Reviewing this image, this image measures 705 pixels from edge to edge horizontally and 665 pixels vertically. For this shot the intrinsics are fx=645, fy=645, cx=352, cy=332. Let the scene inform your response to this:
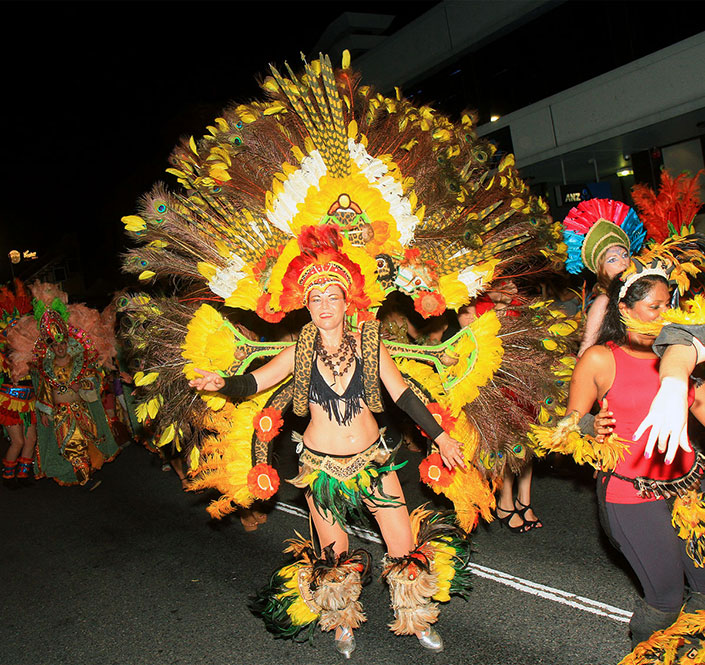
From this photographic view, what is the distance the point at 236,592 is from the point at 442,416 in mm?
2225

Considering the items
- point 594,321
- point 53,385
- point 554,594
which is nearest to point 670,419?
point 594,321

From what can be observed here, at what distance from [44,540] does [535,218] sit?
544 centimetres

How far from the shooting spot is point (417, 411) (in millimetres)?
3473

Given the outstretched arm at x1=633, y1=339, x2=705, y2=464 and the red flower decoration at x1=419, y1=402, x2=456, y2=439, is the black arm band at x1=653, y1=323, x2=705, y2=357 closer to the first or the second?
the outstretched arm at x1=633, y1=339, x2=705, y2=464

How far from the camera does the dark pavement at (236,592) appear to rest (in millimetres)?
3713

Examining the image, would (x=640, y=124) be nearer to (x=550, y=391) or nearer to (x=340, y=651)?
(x=550, y=391)

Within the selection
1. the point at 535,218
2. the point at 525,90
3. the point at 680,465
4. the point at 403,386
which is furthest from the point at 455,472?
the point at 525,90

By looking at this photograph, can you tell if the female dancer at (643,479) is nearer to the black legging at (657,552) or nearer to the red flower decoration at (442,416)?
the black legging at (657,552)

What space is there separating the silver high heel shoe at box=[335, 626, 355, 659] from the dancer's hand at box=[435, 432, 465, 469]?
1218mm

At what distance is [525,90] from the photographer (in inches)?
575

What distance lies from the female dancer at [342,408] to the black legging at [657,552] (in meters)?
0.90

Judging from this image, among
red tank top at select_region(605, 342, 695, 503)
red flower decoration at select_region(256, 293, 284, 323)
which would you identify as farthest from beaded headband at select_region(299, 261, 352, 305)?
red tank top at select_region(605, 342, 695, 503)

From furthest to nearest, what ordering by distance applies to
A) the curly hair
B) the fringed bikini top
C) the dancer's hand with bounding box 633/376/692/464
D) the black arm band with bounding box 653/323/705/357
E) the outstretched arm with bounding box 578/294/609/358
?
the outstretched arm with bounding box 578/294/609/358
the fringed bikini top
the curly hair
the black arm band with bounding box 653/323/705/357
the dancer's hand with bounding box 633/376/692/464

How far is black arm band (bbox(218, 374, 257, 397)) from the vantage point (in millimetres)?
3494
